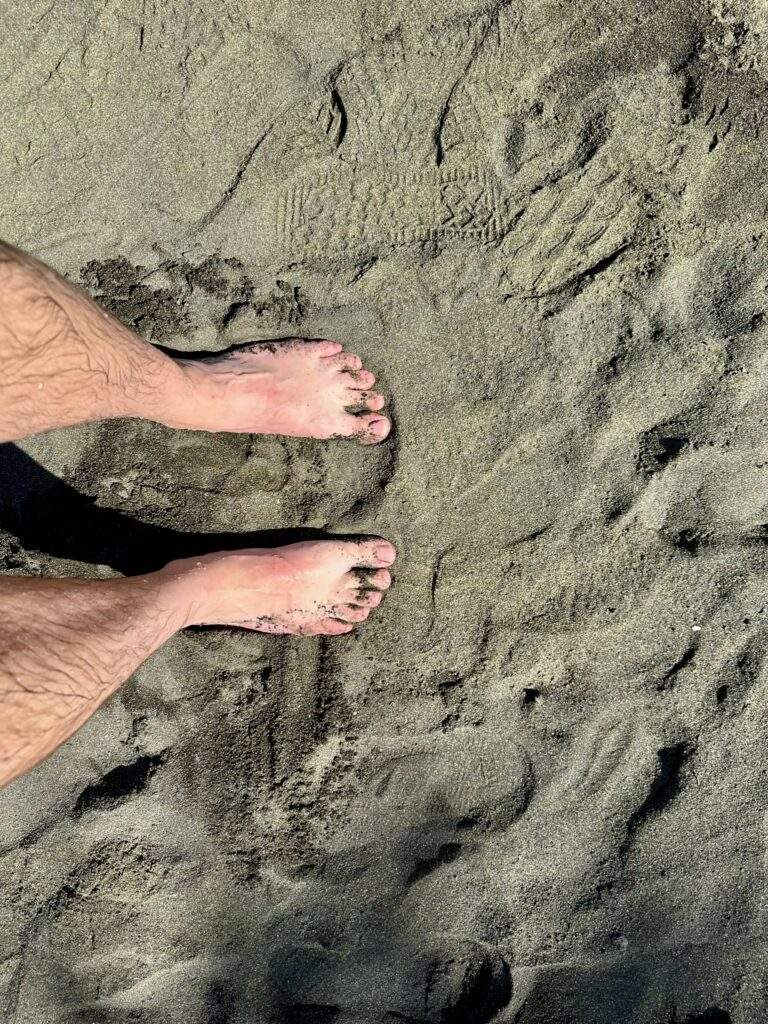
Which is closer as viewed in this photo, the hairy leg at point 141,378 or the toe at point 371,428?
the hairy leg at point 141,378

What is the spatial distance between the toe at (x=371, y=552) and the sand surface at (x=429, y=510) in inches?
2.0

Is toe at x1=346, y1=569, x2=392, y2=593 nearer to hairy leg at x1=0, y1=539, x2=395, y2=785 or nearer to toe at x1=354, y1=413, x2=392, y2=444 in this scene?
hairy leg at x1=0, y1=539, x2=395, y2=785

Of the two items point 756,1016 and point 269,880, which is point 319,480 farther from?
point 756,1016

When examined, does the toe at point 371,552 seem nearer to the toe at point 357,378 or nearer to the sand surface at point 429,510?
the sand surface at point 429,510

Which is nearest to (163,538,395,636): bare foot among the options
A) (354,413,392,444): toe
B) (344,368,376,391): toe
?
(354,413,392,444): toe

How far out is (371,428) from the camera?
2.19 m

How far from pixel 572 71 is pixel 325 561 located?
1.50 m

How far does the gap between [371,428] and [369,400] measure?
8 cm

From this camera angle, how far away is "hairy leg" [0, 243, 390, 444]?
1690 millimetres

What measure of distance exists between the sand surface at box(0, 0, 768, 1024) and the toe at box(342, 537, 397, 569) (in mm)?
52

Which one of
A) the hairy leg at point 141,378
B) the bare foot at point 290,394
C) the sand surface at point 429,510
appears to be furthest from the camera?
the bare foot at point 290,394

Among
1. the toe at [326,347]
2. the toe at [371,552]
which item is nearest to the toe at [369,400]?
the toe at [326,347]

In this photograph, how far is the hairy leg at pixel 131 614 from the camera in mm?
1702

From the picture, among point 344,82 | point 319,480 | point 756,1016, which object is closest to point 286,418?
point 319,480
